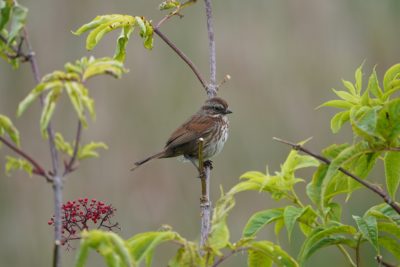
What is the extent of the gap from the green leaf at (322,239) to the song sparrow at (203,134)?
8.46 ft

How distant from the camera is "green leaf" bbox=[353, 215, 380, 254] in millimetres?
1749

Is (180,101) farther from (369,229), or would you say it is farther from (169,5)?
(369,229)

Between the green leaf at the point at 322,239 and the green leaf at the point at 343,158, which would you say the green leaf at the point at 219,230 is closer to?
the green leaf at the point at 343,158

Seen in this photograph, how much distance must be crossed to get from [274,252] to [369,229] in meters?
0.28

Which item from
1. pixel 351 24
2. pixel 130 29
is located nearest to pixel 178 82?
pixel 351 24

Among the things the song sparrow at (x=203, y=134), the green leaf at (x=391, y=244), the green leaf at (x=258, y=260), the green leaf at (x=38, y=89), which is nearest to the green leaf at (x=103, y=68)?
the green leaf at (x=38, y=89)

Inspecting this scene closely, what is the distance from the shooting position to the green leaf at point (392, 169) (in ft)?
5.76

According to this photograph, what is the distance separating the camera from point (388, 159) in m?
1.77

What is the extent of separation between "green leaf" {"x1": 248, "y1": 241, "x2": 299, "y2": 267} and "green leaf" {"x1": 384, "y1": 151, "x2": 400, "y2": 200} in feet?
1.05

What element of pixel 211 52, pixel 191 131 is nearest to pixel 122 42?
pixel 211 52

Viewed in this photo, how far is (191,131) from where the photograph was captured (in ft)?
14.8

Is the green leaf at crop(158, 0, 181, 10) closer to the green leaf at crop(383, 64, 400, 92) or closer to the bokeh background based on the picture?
the green leaf at crop(383, 64, 400, 92)

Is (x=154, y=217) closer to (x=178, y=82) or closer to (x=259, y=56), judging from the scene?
(x=178, y=82)

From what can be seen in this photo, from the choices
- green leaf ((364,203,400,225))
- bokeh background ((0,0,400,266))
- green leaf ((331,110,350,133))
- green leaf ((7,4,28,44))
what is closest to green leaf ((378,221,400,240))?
green leaf ((364,203,400,225))
